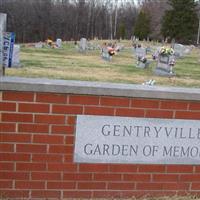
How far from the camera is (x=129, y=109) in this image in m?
3.99

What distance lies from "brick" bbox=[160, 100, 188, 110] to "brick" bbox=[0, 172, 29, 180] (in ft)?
4.27

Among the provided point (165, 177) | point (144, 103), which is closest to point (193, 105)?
point (144, 103)

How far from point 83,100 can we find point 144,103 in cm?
53

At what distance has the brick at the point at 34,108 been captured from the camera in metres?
3.86

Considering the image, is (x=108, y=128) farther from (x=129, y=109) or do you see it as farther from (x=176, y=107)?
(x=176, y=107)

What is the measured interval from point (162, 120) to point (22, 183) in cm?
131

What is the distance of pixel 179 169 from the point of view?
421 cm

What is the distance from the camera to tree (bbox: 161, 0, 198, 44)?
6688cm

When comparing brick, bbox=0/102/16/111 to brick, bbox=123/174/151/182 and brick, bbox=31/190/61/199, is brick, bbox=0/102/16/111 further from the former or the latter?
brick, bbox=123/174/151/182

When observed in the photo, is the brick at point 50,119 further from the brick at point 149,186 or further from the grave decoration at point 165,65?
the grave decoration at point 165,65

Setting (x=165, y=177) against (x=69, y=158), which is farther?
(x=165, y=177)

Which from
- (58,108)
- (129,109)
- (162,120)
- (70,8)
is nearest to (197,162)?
(162,120)

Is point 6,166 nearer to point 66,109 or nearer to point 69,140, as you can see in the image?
point 69,140

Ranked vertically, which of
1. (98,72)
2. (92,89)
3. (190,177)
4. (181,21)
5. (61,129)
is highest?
(181,21)
